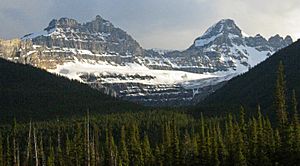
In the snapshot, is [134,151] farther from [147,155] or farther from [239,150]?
[239,150]

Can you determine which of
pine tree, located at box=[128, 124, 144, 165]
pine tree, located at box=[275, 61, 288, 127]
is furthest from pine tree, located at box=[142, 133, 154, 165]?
pine tree, located at box=[275, 61, 288, 127]

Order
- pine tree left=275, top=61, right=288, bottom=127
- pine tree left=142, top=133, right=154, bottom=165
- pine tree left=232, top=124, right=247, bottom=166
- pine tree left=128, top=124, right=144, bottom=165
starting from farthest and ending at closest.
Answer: pine tree left=128, top=124, right=144, bottom=165, pine tree left=142, top=133, right=154, bottom=165, pine tree left=232, top=124, right=247, bottom=166, pine tree left=275, top=61, right=288, bottom=127

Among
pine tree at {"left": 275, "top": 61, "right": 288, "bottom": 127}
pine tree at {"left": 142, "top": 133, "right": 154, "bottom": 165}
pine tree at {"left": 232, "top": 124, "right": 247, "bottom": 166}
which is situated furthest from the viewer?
pine tree at {"left": 142, "top": 133, "right": 154, "bottom": 165}

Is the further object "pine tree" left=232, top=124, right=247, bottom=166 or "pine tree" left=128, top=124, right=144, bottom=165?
"pine tree" left=128, top=124, right=144, bottom=165

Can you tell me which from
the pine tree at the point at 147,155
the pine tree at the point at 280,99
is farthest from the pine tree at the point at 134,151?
the pine tree at the point at 280,99

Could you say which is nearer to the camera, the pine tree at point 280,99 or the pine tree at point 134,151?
the pine tree at point 280,99

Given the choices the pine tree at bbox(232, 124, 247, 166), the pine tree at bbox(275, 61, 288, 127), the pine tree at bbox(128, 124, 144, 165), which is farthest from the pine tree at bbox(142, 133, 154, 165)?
the pine tree at bbox(275, 61, 288, 127)

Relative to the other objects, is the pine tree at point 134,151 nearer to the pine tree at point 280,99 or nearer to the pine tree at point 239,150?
the pine tree at point 239,150

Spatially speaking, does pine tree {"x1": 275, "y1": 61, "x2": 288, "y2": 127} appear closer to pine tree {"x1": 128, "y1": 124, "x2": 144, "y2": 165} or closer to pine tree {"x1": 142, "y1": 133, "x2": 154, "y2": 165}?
pine tree {"x1": 142, "y1": 133, "x2": 154, "y2": 165}

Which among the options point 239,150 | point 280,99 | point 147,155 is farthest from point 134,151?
point 280,99

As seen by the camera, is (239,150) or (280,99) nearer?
(280,99)

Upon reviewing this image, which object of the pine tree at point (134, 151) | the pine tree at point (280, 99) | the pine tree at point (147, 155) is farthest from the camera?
the pine tree at point (134, 151)

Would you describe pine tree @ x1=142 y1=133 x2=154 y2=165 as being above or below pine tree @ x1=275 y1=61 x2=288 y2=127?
below

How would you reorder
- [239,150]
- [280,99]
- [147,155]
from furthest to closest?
[147,155]
[239,150]
[280,99]
